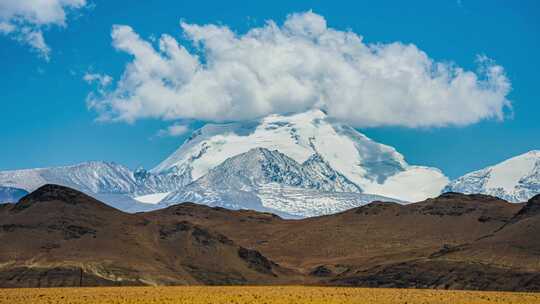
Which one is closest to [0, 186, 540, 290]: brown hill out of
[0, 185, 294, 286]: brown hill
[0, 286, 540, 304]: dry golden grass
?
[0, 185, 294, 286]: brown hill

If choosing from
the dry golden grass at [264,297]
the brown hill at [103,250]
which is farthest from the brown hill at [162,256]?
the dry golden grass at [264,297]

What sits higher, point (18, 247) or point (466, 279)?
point (18, 247)

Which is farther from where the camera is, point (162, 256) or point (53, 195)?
point (53, 195)

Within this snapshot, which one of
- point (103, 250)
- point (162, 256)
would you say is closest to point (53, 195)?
point (162, 256)

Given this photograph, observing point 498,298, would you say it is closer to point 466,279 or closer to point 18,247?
point 466,279

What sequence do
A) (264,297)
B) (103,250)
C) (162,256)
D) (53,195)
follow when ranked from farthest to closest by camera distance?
(53,195), (162,256), (103,250), (264,297)

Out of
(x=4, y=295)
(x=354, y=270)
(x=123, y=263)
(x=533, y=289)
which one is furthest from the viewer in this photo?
(x=354, y=270)

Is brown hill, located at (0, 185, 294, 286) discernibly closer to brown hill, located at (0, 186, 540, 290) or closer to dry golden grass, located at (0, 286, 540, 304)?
brown hill, located at (0, 186, 540, 290)

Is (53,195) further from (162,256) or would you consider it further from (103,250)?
(103,250)

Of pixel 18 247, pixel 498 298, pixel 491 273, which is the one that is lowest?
pixel 498 298

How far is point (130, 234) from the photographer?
18175 centimetres

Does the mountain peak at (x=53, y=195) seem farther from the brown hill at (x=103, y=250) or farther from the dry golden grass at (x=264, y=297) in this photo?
the dry golden grass at (x=264, y=297)

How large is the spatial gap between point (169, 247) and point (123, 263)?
25.9 metres

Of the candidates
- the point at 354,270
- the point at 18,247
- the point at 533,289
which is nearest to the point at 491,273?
the point at 533,289
